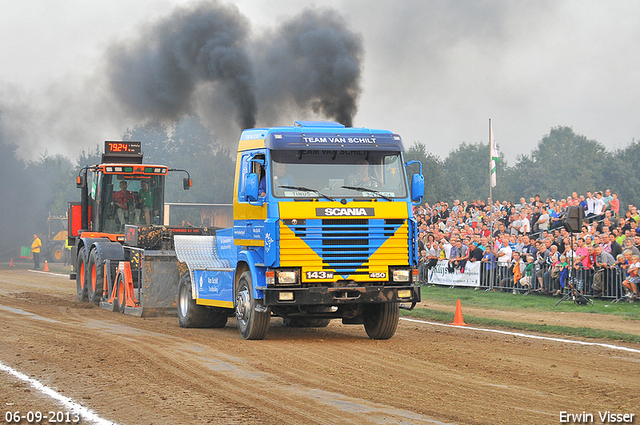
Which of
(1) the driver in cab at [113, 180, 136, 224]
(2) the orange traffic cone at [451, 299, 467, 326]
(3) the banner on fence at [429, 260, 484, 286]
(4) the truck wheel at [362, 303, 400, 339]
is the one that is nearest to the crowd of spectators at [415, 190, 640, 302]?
(3) the banner on fence at [429, 260, 484, 286]

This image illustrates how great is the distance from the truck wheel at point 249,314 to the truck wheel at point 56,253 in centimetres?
4062

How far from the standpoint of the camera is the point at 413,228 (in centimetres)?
1209

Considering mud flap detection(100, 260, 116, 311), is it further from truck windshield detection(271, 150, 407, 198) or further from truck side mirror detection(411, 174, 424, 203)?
truck side mirror detection(411, 174, 424, 203)

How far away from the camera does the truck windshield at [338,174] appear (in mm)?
11852

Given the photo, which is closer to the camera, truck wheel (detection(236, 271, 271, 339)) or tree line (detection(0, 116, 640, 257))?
truck wheel (detection(236, 271, 271, 339))

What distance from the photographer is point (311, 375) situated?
29.8 feet

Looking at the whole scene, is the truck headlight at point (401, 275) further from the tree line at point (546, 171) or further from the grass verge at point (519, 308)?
the tree line at point (546, 171)

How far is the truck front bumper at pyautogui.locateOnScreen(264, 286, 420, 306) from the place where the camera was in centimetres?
1157

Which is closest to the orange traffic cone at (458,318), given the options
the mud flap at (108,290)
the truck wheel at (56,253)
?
the mud flap at (108,290)

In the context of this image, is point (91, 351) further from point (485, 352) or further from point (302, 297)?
point (485, 352)

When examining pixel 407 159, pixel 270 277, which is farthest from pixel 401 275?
pixel 407 159

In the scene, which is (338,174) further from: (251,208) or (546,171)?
(546,171)

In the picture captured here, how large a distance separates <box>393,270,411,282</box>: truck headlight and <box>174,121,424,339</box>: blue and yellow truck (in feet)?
0.07

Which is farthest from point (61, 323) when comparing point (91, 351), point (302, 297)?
point (302, 297)
